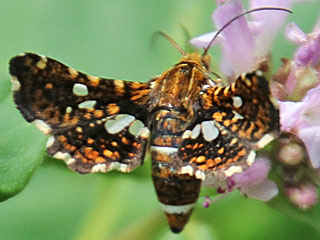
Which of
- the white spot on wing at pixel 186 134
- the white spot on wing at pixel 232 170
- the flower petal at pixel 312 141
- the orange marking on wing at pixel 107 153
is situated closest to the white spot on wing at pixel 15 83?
the orange marking on wing at pixel 107 153

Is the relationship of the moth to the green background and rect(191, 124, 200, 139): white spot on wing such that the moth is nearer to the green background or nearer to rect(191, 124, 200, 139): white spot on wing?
rect(191, 124, 200, 139): white spot on wing

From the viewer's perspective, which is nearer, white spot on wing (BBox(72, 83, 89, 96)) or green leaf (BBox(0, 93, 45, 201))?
white spot on wing (BBox(72, 83, 89, 96))

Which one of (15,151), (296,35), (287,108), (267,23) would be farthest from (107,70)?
(287,108)

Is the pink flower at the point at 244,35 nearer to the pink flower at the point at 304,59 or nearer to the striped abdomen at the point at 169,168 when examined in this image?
the pink flower at the point at 304,59

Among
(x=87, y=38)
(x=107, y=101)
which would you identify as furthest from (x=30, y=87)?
(x=87, y=38)

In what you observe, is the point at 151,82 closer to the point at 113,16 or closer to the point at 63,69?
the point at 63,69

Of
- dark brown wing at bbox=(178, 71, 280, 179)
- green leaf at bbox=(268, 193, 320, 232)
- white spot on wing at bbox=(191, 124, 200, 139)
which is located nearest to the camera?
dark brown wing at bbox=(178, 71, 280, 179)

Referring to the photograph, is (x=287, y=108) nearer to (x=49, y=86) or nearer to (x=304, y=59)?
(x=304, y=59)

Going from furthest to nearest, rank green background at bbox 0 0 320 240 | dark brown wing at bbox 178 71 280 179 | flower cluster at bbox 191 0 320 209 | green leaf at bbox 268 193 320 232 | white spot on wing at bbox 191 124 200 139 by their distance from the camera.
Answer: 1. green background at bbox 0 0 320 240
2. green leaf at bbox 268 193 320 232
3. flower cluster at bbox 191 0 320 209
4. white spot on wing at bbox 191 124 200 139
5. dark brown wing at bbox 178 71 280 179

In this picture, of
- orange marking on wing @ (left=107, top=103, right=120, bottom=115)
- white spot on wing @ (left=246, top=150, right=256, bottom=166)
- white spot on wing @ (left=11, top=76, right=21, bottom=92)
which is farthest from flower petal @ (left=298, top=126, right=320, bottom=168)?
white spot on wing @ (left=11, top=76, right=21, bottom=92)
